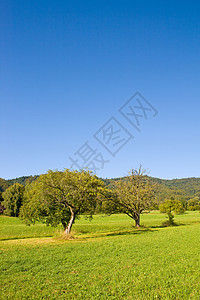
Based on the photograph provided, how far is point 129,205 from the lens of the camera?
133 feet

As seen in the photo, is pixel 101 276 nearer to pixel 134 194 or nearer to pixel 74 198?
pixel 74 198

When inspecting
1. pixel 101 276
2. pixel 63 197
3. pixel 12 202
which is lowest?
pixel 101 276

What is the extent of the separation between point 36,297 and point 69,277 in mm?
2570

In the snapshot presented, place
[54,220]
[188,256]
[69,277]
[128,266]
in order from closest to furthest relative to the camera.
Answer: [69,277], [128,266], [188,256], [54,220]

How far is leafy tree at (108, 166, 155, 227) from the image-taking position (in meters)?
39.5

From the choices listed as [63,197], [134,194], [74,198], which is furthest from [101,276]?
[134,194]

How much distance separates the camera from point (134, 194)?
1598 inches

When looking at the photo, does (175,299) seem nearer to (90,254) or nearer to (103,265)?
(103,265)

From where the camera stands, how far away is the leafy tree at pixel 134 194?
39500mm

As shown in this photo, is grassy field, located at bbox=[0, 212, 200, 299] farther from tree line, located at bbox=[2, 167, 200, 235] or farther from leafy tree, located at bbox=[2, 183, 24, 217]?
leafy tree, located at bbox=[2, 183, 24, 217]

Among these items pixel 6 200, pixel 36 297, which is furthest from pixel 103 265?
pixel 6 200

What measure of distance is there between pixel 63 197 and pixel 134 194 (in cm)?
1722

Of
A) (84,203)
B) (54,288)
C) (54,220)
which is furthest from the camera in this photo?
(54,220)

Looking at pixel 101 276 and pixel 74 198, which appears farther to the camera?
pixel 74 198
